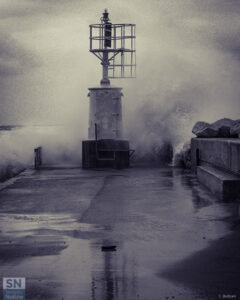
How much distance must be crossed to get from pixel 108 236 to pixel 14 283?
226 cm

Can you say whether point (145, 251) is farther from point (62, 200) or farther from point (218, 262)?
point (62, 200)

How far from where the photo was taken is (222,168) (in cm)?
1119

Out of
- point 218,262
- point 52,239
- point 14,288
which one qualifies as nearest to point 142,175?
point 52,239

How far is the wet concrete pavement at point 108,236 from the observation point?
5.05m

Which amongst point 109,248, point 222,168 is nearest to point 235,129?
point 222,168

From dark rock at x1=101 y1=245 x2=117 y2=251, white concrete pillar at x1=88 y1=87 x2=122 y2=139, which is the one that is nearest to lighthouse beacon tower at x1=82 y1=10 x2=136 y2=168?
white concrete pillar at x1=88 y1=87 x2=122 y2=139

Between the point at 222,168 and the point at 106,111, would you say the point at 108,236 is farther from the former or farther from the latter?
the point at 106,111

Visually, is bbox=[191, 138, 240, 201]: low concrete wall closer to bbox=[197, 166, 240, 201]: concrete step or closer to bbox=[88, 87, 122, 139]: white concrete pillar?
bbox=[197, 166, 240, 201]: concrete step

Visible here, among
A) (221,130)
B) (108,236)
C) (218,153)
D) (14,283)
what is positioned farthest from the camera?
(221,130)

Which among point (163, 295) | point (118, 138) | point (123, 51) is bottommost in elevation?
point (163, 295)

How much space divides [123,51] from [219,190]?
36.5 ft

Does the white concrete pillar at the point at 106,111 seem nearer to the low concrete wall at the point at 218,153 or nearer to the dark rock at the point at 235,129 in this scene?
the low concrete wall at the point at 218,153

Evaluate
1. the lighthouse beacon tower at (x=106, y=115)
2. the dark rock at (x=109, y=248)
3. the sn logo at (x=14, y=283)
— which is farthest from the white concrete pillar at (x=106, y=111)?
the sn logo at (x=14, y=283)

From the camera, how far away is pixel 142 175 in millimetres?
14914
